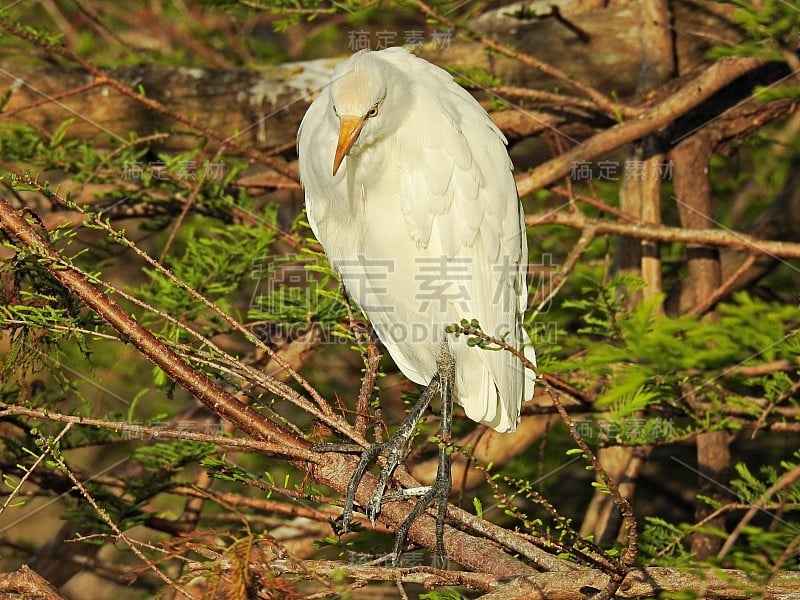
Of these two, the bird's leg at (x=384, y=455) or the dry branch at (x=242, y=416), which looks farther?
the bird's leg at (x=384, y=455)

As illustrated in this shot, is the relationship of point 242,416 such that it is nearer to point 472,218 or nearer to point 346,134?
point 346,134

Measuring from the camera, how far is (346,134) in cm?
197

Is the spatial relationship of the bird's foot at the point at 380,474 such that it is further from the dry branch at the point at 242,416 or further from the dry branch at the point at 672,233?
the dry branch at the point at 672,233

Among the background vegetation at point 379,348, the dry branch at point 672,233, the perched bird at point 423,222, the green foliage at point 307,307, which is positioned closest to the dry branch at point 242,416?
the background vegetation at point 379,348

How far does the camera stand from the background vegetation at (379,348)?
5.04ft

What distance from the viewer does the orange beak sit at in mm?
1938

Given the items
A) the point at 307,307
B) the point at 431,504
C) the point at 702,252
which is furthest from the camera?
the point at 702,252

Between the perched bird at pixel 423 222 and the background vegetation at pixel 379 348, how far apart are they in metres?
0.11

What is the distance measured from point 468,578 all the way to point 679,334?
2.79 feet

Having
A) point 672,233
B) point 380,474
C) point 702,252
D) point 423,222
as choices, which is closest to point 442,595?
point 380,474

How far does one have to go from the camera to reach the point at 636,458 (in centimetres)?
291

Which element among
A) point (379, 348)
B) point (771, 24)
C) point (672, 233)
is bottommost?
point (379, 348)

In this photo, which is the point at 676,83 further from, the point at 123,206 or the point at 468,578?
the point at 468,578

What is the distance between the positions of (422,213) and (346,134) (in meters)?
0.30
